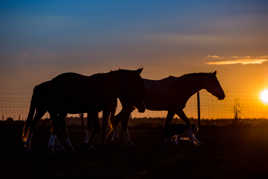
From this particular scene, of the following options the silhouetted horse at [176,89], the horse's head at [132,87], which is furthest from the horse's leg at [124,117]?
the horse's head at [132,87]

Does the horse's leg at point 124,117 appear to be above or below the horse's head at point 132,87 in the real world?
below

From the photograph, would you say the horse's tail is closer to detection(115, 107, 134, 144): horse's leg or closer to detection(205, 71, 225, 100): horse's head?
detection(115, 107, 134, 144): horse's leg

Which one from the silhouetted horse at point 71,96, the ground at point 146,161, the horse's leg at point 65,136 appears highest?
the silhouetted horse at point 71,96

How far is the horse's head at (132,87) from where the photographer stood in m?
15.6

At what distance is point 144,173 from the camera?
31.6 ft

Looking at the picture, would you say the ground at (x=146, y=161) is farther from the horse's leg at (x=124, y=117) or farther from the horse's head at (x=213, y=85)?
the horse's head at (x=213, y=85)

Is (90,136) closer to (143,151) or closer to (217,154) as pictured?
(143,151)

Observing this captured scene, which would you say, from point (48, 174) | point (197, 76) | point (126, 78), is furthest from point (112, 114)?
point (48, 174)

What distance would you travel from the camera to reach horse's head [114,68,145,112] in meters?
15.6

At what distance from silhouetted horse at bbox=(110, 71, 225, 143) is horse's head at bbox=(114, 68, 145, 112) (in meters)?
1.83

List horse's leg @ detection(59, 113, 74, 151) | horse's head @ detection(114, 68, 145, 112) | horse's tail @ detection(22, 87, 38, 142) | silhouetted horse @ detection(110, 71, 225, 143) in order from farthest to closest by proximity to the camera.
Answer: silhouetted horse @ detection(110, 71, 225, 143) → horse's head @ detection(114, 68, 145, 112) → horse's tail @ detection(22, 87, 38, 142) → horse's leg @ detection(59, 113, 74, 151)

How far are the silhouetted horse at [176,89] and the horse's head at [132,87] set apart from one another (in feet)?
6.01

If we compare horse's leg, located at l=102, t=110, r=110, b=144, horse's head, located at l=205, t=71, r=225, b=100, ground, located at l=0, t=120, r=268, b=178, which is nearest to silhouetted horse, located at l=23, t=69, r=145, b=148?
horse's leg, located at l=102, t=110, r=110, b=144

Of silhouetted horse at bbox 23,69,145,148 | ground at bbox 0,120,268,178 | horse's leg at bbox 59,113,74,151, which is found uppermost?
silhouetted horse at bbox 23,69,145,148
